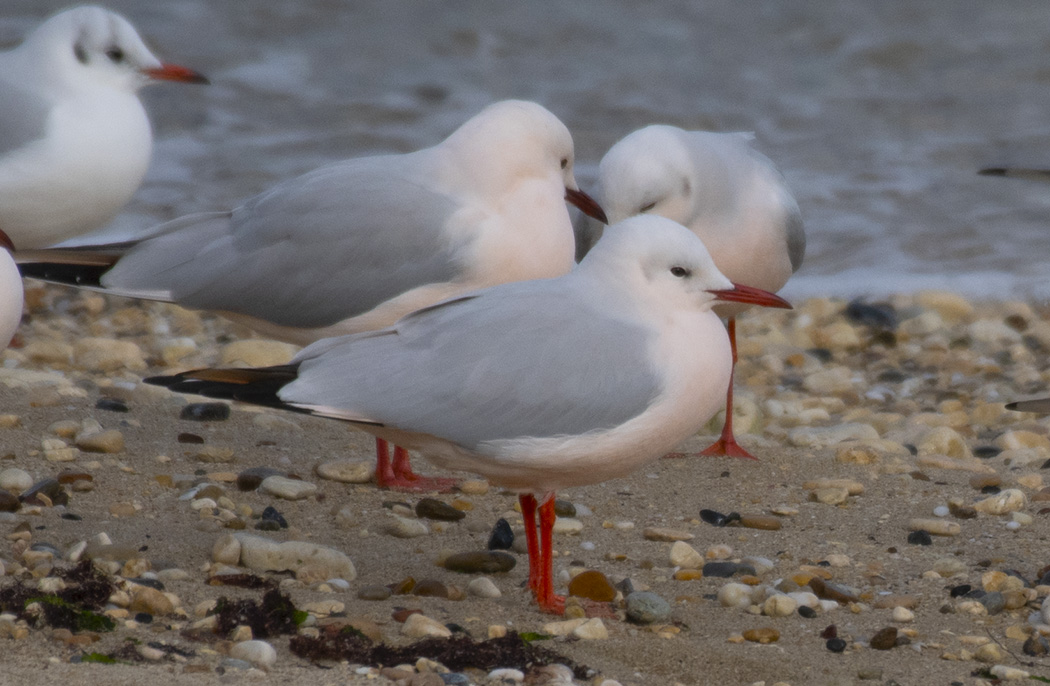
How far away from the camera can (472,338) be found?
3.43 metres

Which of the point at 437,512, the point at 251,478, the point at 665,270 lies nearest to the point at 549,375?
the point at 665,270

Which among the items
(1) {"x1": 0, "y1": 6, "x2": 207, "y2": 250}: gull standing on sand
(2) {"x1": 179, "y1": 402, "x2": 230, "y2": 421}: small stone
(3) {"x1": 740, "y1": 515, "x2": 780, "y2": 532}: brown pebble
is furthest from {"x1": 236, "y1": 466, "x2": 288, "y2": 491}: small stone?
(1) {"x1": 0, "y1": 6, "x2": 207, "y2": 250}: gull standing on sand

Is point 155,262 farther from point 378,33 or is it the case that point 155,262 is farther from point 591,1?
point 591,1

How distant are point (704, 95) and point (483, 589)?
9089 mm

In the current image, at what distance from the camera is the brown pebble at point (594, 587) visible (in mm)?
3648

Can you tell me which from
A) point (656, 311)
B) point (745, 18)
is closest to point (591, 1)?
point (745, 18)

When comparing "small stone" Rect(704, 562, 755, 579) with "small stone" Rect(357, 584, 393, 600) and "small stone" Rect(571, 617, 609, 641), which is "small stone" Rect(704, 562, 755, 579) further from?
"small stone" Rect(357, 584, 393, 600)

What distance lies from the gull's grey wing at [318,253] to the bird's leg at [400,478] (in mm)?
Answer: 502

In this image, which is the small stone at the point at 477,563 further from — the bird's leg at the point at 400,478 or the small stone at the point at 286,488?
the bird's leg at the point at 400,478

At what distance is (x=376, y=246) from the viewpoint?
450 cm

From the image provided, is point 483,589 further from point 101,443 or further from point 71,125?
point 71,125

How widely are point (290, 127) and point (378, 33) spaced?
258 centimetres

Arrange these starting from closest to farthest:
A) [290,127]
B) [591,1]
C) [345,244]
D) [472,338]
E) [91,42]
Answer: [472,338] < [345,244] < [91,42] < [290,127] < [591,1]

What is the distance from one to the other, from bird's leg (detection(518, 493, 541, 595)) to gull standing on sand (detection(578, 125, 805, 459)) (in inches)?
55.4
